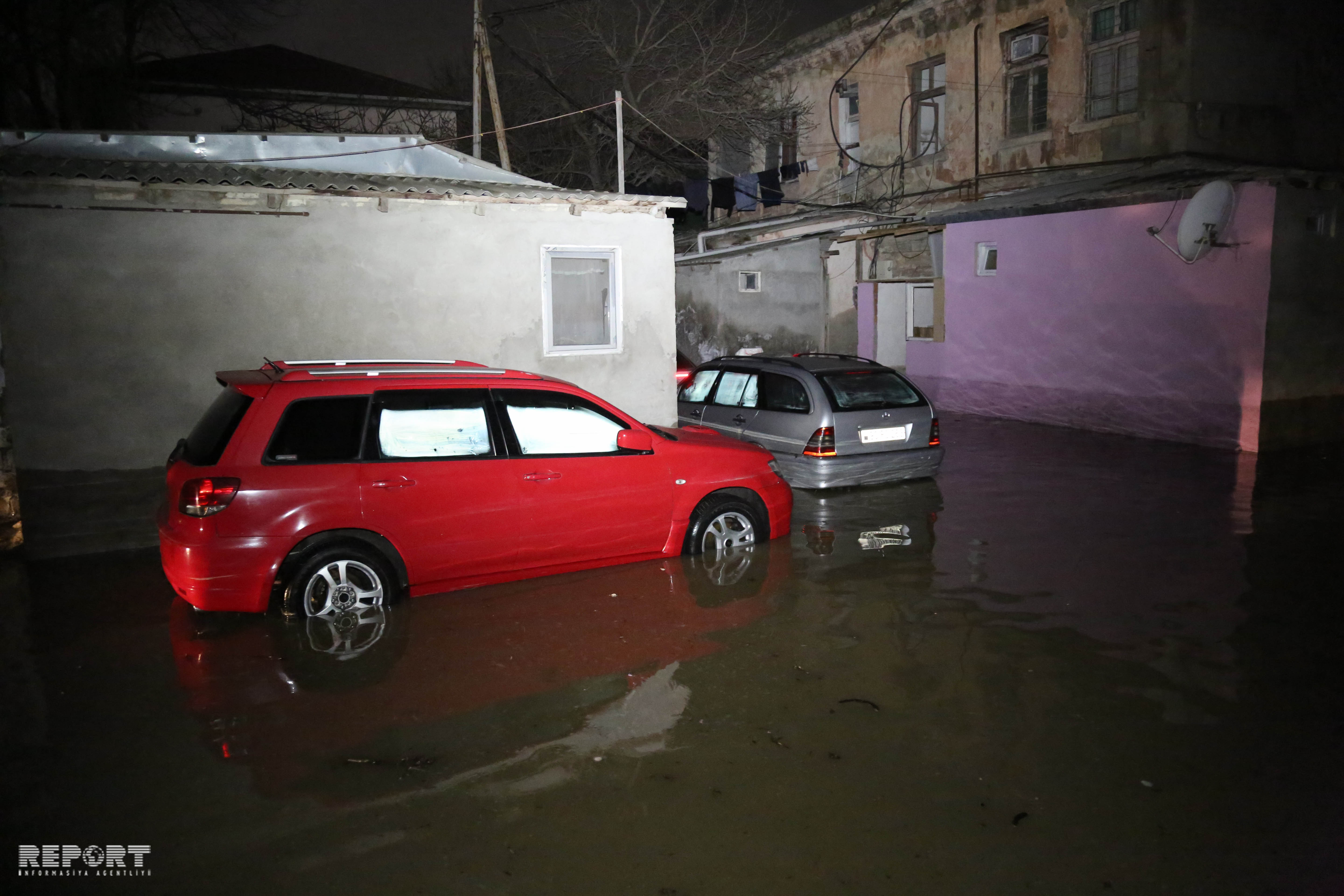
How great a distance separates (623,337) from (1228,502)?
660 centimetres

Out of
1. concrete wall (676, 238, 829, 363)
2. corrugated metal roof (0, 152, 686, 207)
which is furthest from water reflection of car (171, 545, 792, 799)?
concrete wall (676, 238, 829, 363)

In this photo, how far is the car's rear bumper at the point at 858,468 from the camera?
9.79 metres

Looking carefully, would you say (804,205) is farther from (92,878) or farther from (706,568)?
(92,878)

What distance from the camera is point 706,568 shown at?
296 inches

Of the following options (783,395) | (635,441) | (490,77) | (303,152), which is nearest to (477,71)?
(490,77)

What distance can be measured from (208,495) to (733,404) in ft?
21.2

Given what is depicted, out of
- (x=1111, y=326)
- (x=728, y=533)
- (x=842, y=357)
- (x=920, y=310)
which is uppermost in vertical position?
(x=920, y=310)

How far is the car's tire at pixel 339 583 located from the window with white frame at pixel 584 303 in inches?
178

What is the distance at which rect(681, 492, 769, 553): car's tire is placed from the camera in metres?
7.64

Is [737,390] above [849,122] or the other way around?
the other way around

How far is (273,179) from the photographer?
911 centimetres

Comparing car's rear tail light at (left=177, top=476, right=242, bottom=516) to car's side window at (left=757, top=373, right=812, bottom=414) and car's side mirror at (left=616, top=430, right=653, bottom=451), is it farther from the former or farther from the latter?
car's side window at (left=757, top=373, right=812, bottom=414)

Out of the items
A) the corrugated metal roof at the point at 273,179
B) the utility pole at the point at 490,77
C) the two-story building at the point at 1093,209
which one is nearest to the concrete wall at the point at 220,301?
the corrugated metal roof at the point at 273,179

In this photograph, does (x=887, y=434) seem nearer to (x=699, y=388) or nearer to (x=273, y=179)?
(x=699, y=388)
